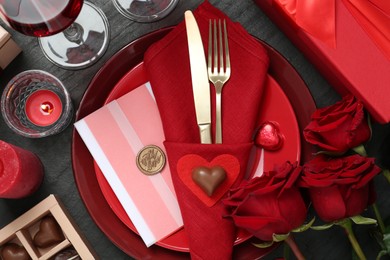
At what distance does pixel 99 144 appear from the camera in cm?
62

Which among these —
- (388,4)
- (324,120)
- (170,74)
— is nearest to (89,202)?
(170,74)

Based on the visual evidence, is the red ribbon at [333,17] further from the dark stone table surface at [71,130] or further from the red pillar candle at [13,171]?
the red pillar candle at [13,171]

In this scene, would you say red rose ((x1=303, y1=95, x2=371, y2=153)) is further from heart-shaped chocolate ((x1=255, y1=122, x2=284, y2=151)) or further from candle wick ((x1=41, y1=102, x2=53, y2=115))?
candle wick ((x1=41, y1=102, x2=53, y2=115))

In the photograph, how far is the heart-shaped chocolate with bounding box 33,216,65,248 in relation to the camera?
62 cm

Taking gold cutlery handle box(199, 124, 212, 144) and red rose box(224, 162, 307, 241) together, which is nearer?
red rose box(224, 162, 307, 241)

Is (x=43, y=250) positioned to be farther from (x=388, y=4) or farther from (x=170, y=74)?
(x=388, y=4)

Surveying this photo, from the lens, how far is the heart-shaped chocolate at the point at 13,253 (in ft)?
2.03

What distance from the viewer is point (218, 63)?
60cm

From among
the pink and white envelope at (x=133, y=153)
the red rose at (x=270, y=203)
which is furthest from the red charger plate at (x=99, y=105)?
the red rose at (x=270, y=203)

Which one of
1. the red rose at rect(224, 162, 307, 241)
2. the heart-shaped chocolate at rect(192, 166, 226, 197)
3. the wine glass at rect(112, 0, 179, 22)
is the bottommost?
the red rose at rect(224, 162, 307, 241)

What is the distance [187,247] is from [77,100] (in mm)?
222

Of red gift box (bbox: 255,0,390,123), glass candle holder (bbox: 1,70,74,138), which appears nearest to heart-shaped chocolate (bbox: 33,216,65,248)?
glass candle holder (bbox: 1,70,74,138)

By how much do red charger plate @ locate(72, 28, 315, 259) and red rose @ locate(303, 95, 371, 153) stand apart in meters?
0.07

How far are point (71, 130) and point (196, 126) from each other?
6.4 inches
